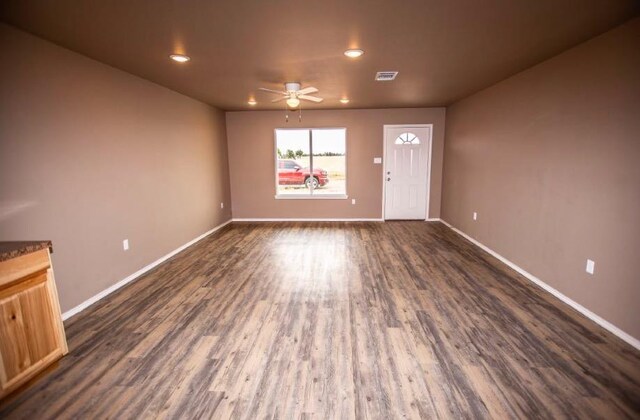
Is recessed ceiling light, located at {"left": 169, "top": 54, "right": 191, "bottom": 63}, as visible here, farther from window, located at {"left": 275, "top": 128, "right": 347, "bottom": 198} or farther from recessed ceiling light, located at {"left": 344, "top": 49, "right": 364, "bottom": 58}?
window, located at {"left": 275, "top": 128, "right": 347, "bottom": 198}

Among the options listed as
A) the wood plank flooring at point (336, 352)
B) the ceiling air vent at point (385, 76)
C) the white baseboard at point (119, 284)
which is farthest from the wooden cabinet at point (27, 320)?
the ceiling air vent at point (385, 76)

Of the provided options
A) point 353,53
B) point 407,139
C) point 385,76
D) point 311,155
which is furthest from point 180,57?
point 407,139

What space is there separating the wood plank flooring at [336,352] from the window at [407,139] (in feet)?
11.3

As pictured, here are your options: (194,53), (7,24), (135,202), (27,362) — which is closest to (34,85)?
(7,24)

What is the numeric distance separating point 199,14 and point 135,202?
2.49 meters

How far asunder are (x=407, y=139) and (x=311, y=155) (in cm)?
208

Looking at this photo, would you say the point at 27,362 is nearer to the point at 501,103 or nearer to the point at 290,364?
the point at 290,364

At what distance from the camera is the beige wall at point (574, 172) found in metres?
2.36

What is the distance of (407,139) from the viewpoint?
21.6ft

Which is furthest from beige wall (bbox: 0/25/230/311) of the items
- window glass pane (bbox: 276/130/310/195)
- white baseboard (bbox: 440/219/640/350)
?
white baseboard (bbox: 440/219/640/350)

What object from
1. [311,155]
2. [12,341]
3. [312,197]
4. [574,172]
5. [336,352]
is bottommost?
[336,352]

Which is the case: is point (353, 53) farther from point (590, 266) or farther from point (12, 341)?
point (12, 341)

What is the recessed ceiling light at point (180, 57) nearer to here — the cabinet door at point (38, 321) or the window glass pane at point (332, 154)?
the cabinet door at point (38, 321)

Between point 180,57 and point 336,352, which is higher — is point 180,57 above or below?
above
